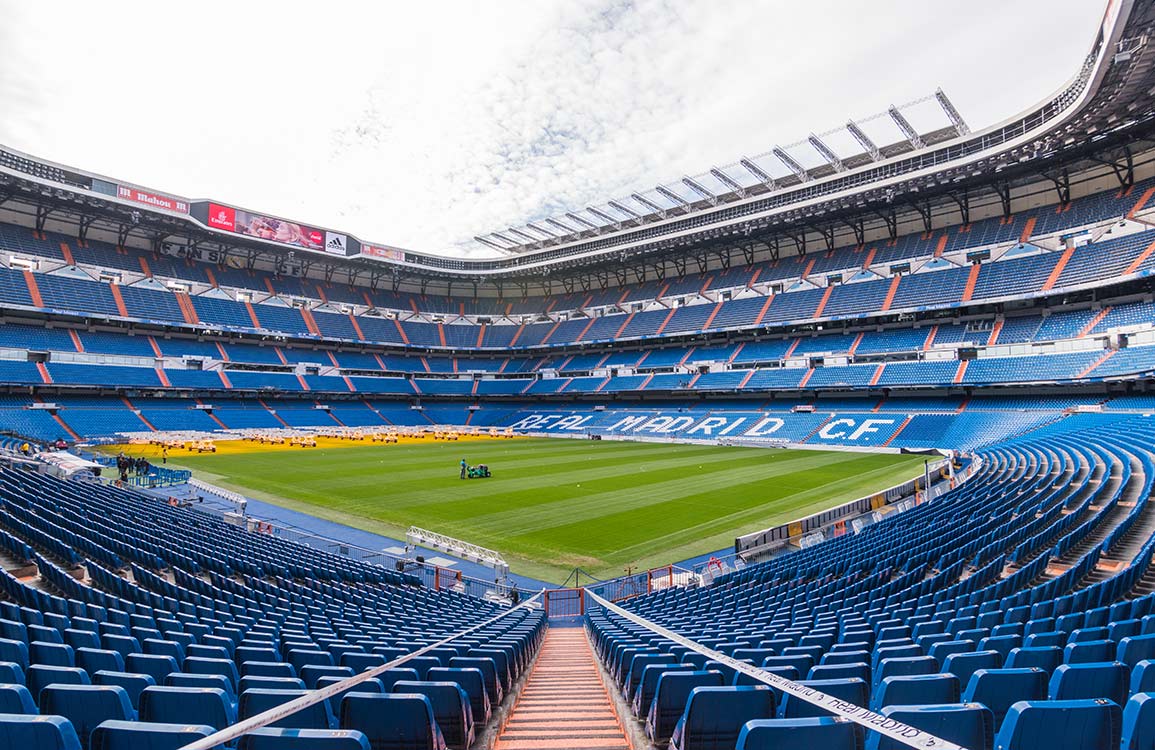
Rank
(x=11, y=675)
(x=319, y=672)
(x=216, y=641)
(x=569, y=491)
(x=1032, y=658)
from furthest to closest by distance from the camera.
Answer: (x=569, y=491) < (x=216, y=641) < (x=319, y=672) < (x=1032, y=658) < (x=11, y=675)

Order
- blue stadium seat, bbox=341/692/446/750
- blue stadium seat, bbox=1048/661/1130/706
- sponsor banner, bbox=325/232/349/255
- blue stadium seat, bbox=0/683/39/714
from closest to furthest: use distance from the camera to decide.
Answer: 1. blue stadium seat, bbox=0/683/39/714
2. blue stadium seat, bbox=341/692/446/750
3. blue stadium seat, bbox=1048/661/1130/706
4. sponsor banner, bbox=325/232/349/255

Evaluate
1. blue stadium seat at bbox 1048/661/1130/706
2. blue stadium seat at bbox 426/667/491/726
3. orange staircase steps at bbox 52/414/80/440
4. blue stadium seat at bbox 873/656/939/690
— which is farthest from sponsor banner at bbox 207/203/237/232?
blue stadium seat at bbox 1048/661/1130/706

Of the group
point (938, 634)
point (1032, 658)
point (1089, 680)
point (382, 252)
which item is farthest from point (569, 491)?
point (382, 252)

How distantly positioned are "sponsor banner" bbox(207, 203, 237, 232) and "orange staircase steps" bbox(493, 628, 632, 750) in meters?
65.5

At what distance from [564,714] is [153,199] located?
6685 cm

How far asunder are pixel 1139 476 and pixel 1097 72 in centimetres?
2504

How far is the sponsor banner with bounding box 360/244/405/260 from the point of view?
245 feet

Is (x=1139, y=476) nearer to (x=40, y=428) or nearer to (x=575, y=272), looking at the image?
(x=40, y=428)

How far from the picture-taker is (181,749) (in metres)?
2.14

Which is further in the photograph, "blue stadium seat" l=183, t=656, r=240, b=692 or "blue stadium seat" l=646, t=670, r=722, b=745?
"blue stadium seat" l=183, t=656, r=240, b=692

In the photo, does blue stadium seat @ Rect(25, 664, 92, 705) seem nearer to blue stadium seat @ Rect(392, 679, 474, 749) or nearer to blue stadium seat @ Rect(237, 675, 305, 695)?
blue stadium seat @ Rect(237, 675, 305, 695)

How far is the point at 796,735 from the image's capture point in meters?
2.37

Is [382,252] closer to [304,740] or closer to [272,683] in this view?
[272,683]

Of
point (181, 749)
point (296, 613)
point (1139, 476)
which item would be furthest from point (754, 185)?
point (181, 749)
